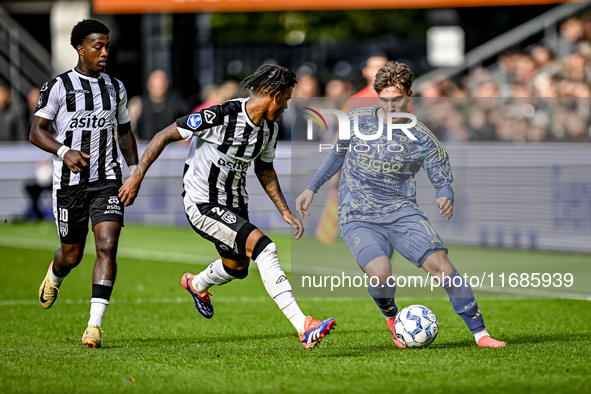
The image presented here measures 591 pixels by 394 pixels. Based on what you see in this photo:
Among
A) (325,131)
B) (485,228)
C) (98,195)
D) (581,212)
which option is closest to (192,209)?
(98,195)

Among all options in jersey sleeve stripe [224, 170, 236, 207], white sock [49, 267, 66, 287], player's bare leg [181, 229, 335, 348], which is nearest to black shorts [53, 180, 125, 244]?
white sock [49, 267, 66, 287]

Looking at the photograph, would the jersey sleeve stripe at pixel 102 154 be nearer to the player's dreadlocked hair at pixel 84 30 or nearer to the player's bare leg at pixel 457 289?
the player's dreadlocked hair at pixel 84 30

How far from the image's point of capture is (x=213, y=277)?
24.6 ft

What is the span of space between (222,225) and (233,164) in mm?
483

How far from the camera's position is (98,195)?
278 inches

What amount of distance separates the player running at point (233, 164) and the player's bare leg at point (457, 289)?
1.02 meters

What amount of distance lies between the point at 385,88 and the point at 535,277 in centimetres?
439

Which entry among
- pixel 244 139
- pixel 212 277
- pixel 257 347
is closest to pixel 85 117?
pixel 244 139

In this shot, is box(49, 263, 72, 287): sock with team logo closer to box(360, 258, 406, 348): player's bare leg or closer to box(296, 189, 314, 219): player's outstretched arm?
box(296, 189, 314, 219): player's outstretched arm

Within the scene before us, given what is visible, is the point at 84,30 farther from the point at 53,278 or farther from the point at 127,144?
the point at 53,278

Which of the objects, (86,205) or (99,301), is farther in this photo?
(86,205)

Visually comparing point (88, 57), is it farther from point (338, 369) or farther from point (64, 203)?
point (338, 369)

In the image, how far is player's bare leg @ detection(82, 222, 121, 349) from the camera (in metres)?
6.76

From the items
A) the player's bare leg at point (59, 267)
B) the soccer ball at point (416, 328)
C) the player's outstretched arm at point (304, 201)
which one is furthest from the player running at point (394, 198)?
the player's bare leg at point (59, 267)
